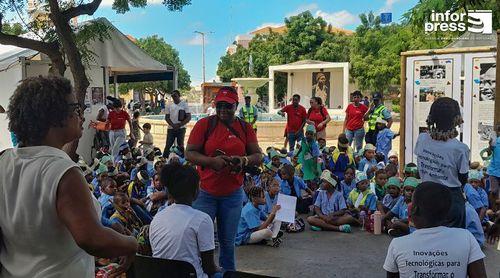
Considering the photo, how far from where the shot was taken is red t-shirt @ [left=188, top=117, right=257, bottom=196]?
12.5 feet

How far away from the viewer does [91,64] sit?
486 inches

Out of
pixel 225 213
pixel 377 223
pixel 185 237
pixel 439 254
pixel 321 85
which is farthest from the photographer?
pixel 321 85

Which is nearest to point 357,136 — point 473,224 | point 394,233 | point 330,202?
point 330,202

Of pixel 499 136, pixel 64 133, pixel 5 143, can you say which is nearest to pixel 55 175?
pixel 64 133

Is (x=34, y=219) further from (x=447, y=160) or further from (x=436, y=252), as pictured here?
(x=447, y=160)

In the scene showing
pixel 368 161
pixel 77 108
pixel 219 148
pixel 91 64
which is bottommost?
pixel 368 161

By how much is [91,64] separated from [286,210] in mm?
7847

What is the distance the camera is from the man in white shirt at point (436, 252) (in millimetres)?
2385

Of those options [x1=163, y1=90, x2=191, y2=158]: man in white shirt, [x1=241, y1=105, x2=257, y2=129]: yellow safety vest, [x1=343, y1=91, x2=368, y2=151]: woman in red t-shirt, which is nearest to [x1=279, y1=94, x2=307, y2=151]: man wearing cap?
[x1=343, y1=91, x2=368, y2=151]: woman in red t-shirt

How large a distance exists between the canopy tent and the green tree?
17647mm

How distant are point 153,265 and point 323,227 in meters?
4.43

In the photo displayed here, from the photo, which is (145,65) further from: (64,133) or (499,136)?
(64,133)

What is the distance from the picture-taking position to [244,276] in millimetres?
2510

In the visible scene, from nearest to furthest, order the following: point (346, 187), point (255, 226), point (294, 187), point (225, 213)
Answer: point (225, 213)
point (255, 226)
point (346, 187)
point (294, 187)
